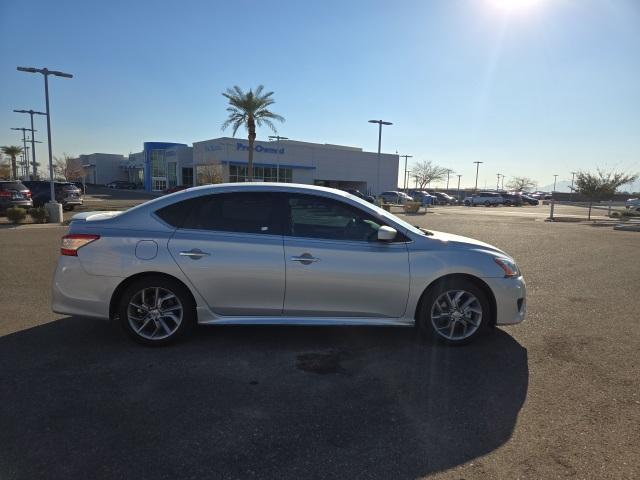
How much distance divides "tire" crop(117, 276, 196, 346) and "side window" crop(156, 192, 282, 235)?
625 mm

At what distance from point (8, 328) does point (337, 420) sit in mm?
4000

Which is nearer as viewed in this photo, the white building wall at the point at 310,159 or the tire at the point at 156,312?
the tire at the point at 156,312

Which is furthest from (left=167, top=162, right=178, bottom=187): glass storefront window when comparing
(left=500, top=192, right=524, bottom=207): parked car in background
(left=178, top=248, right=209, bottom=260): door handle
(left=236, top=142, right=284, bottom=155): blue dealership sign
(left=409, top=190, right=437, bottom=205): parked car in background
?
(left=178, top=248, right=209, bottom=260): door handle

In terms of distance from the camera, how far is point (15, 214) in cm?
1623

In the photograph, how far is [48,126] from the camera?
18.9m

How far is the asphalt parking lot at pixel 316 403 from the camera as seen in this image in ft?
8.82

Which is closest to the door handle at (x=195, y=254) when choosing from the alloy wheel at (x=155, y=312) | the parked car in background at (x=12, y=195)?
the alloy wheel at (x=155, y=312)

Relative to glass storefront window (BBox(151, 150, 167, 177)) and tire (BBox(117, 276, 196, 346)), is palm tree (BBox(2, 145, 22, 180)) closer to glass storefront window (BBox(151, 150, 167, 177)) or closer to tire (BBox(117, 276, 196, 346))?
glass storefront window (BBox(151, 150, 167, 177))

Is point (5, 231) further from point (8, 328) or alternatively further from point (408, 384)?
point (408, 384)

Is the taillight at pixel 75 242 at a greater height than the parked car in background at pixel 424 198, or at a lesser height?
lesser

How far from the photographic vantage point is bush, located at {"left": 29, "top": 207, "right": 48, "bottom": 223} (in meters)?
17.2

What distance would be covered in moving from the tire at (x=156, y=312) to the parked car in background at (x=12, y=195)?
56.1 ft

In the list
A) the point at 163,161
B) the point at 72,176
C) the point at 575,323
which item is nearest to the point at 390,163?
the point at 163,161

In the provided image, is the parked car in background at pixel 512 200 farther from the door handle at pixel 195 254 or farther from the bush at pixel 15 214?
the door handle at pixel 195 254
